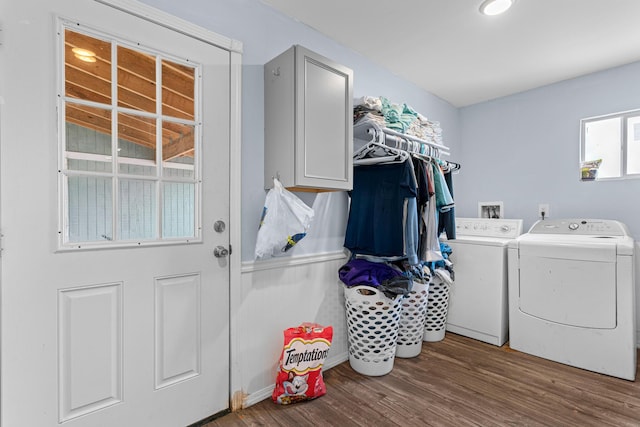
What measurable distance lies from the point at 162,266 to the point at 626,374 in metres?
2.90

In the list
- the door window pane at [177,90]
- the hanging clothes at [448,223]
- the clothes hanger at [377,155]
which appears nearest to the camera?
the door window pane at [177,90]

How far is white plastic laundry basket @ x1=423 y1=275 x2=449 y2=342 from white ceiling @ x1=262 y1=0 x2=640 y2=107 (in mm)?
1763

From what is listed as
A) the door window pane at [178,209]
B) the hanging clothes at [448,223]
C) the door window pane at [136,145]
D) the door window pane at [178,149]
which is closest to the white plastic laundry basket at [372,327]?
the hanging clothes at [448,223]

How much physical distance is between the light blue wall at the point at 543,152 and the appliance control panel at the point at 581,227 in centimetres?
21

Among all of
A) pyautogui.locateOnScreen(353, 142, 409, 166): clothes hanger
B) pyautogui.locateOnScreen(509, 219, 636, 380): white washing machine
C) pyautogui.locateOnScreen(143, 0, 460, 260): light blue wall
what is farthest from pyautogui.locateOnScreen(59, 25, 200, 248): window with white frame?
pyautogui.locateOnScreen(509, 219, 636, 380): white washing machine

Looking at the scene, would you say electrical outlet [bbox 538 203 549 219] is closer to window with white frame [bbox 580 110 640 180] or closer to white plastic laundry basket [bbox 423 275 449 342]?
window with white frame [bbox 580 110 640 180]

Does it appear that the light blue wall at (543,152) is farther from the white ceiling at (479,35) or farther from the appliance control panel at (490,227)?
the appliance control panel at (490,227)

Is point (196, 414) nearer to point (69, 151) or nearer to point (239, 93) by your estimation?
point (69, 151)

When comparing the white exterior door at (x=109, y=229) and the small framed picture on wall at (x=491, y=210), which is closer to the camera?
the white exterior door at (x=109, y=229)

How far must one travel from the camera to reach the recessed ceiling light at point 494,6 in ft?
5.81

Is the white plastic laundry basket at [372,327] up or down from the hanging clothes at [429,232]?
down

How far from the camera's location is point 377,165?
84.4 inches

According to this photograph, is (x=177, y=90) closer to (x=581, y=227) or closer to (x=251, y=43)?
(x=251, y=43)

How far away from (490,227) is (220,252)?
2524mm
